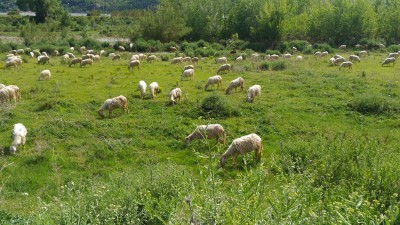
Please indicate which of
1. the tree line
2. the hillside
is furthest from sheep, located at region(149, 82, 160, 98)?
the hillside

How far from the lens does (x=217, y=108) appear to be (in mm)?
17438

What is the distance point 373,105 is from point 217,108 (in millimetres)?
6830

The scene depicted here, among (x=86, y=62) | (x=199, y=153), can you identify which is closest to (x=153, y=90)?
(x=86, y=62)

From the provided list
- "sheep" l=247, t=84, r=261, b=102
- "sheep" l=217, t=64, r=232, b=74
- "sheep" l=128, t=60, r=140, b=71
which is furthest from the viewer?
"sheep" l=128, t=60, r=140, b=71

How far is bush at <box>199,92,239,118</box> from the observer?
17.3 metres

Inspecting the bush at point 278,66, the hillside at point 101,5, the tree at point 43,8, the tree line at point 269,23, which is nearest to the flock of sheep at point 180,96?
the bush at point 278,66

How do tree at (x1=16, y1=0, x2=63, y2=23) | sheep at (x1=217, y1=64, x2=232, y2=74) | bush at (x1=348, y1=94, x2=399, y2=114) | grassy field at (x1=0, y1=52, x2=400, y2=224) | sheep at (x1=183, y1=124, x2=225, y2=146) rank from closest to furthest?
grassy field at (x1=0, y1=52, x2=400, y2=224), sheep at (x1=183, y1=124, x2=225, y2=146), bush at (x1=348, y1=94, x2=399, y2=114), sheep at (x1=217, y1=64, x2=232, y2=74), tree at (x1=16, y1=0, x2=63, y2=23)

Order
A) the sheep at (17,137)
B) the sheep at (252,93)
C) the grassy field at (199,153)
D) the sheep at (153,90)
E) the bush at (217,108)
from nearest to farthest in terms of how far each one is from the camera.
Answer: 1. the grassy field at (199,153)
2. the sheep at (17,137)
3. the bush at (217,108)
4. the sheep at (252,93)
5. the sheep at (153,90)

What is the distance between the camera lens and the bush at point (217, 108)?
1727 cm

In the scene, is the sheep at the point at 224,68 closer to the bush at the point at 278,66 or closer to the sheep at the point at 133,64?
the bush at the point at 278,66

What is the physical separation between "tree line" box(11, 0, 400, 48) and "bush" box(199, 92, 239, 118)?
1406 inches

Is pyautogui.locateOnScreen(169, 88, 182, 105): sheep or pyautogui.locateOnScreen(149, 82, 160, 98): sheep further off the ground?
pyautogui.locateOnScreen(169, 88, 182, 105): sheep

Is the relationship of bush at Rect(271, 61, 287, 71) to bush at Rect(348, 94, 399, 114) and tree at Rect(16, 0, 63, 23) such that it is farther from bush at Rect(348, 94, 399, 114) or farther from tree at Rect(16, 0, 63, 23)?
tree at Rect(16, 0, 63, 23)

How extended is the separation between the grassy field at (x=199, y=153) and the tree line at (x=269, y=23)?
26061 millimetres
